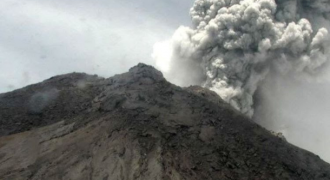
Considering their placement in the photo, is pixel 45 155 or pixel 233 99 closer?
pixel 45 155

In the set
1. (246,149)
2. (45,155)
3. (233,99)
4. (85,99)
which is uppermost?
(233,99)

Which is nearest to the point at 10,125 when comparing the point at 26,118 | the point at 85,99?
the point at 26,118

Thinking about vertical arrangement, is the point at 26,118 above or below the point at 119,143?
above

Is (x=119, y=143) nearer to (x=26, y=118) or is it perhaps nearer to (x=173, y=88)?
(x=173, y=88)

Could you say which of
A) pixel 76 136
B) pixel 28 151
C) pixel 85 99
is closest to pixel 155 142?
pixel 76 136

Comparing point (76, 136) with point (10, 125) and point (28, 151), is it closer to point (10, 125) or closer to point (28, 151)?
point (28, 151)

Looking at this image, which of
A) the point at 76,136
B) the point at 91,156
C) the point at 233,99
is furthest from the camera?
the point at 233,99

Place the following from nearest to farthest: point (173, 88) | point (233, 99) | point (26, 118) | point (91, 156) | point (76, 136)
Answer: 1. point (91, 156)
2. point (76, 136)
3. point (173, 88)
4. point (26, 118)
5. point (233, 99)
